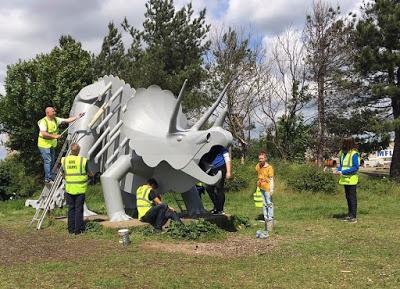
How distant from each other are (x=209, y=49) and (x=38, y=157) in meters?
12.4

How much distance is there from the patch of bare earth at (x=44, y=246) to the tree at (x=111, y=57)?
20.5 meters

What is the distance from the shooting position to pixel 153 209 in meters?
8.83

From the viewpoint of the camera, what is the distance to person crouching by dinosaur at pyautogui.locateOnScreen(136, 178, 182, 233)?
880 cm

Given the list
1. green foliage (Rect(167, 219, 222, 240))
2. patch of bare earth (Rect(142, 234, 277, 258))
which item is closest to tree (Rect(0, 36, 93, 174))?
green foliage (Rect(167, 219, 222, 240))

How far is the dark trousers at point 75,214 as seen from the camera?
9102 mm

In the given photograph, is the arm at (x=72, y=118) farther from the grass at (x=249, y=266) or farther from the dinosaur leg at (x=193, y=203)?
the dinosaur leg at (x=193, y=203)

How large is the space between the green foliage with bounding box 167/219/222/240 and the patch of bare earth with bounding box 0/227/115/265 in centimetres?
112

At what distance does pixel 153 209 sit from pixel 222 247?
5.43 feet

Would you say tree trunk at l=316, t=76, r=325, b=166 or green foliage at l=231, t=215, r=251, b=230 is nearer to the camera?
green foliage at l=231, t=215, r=251, b=230

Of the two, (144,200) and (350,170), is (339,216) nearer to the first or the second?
(350,170)

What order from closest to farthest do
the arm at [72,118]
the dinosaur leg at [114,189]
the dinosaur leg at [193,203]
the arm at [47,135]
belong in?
1. the dinosaur leg at [114,189]
2. the dinosaur leg at [193,203]
3. the arm at [47,135]
4. the arm at [72,118]

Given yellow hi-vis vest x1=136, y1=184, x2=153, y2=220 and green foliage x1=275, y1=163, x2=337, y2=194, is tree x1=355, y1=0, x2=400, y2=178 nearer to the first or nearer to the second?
green foliage x1=275, y1=163, x2=337, y2=194

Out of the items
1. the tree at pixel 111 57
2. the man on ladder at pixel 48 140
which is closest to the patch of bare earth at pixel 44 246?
the man on ladder at pixel 48 140

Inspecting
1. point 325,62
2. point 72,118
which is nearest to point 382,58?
point 325,62
